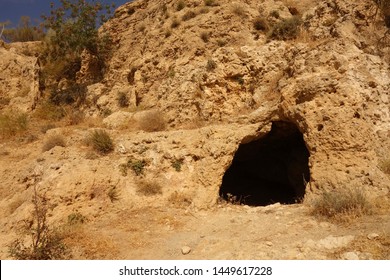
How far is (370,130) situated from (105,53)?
373 inches

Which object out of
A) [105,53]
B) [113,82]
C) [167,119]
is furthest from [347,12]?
[105,53]

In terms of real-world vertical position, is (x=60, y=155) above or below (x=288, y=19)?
below

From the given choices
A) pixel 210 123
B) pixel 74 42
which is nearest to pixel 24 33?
pixel 74 42

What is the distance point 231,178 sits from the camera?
11148mm

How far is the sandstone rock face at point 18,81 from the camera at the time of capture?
10.6 metres

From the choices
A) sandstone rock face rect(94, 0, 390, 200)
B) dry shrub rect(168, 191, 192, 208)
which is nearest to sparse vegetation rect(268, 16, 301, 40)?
sandstone rock face rect(94, 0, 390, 200)

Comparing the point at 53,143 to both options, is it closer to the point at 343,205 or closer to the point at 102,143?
the point at 102,143

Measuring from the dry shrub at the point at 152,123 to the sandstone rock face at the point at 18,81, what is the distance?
4669mm

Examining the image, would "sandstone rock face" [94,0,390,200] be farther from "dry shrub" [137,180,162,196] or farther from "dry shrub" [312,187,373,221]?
"dry shrub" [137,180,162,196]

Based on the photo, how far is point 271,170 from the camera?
11.1 meters

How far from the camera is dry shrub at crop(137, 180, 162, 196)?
6.58 m

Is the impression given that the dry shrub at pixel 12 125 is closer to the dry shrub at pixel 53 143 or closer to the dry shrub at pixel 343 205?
the dry shrub at pixel 53 143

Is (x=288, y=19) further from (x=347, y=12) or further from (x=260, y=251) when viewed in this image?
(x=260, y=251)

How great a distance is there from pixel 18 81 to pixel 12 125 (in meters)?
2.43
